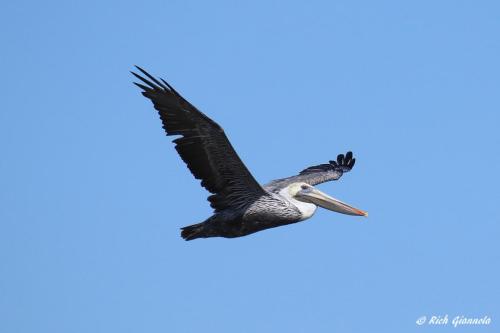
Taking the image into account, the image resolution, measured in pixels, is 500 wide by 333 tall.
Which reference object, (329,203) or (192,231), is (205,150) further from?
(329,203)

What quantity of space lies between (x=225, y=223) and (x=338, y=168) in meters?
5.53

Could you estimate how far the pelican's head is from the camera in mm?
16406

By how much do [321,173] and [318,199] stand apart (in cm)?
273

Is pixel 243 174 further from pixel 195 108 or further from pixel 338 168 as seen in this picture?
pixel 338 168

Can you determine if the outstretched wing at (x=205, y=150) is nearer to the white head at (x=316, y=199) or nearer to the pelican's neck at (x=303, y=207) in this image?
the pelican's neck at (x=303, y=207)

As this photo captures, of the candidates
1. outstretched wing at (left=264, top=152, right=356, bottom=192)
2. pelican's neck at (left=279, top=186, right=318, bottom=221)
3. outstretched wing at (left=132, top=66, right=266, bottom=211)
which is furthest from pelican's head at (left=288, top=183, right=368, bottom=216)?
outstretched wing at (left=132, top=66, right=266, bottom=211)

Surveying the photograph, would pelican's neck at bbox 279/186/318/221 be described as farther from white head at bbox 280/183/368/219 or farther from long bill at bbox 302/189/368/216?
long bill at bbox 302/189/368/216

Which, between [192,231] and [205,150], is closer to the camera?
[205,150]

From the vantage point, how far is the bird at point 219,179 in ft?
45.6

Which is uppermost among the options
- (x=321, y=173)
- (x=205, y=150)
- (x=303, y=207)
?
(x=321, y=173)

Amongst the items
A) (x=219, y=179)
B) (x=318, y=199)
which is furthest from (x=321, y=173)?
(x=219, y=179)

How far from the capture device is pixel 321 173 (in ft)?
62.7

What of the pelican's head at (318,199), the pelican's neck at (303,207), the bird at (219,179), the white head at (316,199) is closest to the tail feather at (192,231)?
the bird at (219,179)

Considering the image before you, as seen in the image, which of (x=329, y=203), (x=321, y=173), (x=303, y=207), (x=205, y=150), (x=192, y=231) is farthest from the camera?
(x=321, y=173)
